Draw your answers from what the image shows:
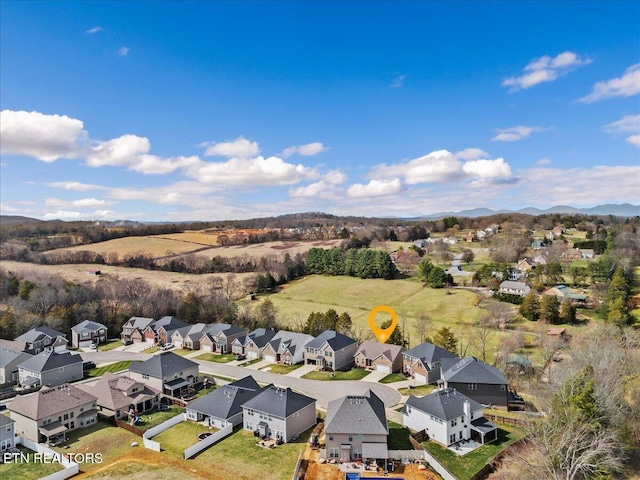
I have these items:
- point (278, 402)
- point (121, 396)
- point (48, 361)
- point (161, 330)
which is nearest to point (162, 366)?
point (121, 396)

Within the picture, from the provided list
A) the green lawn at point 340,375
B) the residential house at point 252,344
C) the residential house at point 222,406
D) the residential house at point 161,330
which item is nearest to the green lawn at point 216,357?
the residential house at point 252,344

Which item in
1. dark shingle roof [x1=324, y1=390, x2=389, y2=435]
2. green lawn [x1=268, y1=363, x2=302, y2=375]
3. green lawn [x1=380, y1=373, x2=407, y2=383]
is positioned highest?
dark shingle roof [x1=324, y1=390, x2=389, y2=435]

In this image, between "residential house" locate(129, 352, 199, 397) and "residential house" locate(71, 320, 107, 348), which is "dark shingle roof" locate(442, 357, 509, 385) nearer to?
"residential house" locate(129, 352, 199, 397)

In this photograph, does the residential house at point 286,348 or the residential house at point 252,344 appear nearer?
the residential house at point 286,348

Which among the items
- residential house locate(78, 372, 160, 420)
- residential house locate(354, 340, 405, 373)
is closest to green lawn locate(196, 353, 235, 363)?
residential house locate(78, 372, 160, 420)

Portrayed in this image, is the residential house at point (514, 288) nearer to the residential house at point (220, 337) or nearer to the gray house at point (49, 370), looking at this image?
the residential house at point (220, 337)

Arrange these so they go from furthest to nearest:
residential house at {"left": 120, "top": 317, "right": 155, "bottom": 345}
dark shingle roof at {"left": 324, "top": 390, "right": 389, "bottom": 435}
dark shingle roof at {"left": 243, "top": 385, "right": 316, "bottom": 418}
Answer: residential house at {"left": 120, "top": 317, "right": 155, "bottom": 345}
dark shingle roof at {"left": 243, "top": 385, "right": 316, "bottom": 418}
dark shingle roof at {"left": 324, "top": 390, "right": 389, "bottom": 435}

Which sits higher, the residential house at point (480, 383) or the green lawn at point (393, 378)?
the residential house at point (480, 383)
